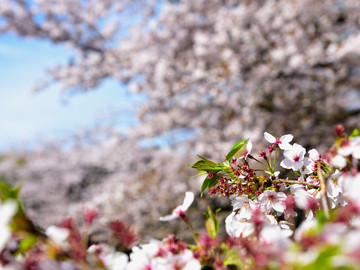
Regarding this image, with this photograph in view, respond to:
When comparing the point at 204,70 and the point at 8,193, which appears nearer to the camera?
the point at 8,193

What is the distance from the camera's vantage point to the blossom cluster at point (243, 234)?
47 centimetres

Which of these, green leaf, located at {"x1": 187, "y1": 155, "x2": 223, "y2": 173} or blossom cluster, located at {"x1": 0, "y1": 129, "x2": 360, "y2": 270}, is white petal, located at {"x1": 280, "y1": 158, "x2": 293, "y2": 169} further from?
green leaf, located at {"x1": 187, "y1": 155, "x2": 223, "y2": 173}

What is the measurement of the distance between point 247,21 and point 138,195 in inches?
202

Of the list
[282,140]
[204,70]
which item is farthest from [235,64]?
[282,140]

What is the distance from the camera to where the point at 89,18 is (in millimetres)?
9234

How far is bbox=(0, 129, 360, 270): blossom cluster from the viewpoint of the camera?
468 millimetres

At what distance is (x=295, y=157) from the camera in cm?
100

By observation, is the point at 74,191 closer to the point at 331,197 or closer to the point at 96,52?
the point at 96,52

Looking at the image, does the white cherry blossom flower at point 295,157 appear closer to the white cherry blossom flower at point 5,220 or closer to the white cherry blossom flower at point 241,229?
the white cherry blossom flower at point 241,229

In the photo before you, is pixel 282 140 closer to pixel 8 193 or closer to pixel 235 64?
pixel 8 193

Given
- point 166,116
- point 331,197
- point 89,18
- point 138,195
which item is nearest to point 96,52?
point 89,18

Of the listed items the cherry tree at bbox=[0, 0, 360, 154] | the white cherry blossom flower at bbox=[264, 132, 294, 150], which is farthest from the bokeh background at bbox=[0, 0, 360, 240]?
the white cherry blossom flower at bbox=[264, 132, 294, 150]

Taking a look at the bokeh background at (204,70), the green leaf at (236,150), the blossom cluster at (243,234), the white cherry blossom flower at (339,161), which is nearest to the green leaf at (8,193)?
the blossom cluster at (243,234)

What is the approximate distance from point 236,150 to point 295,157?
0.61 feet
